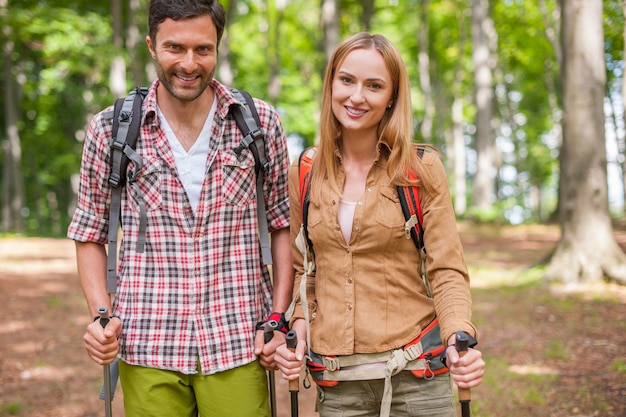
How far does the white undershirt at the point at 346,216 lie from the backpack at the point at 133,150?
424 mm

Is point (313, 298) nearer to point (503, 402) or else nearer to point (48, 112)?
point (503, 402)

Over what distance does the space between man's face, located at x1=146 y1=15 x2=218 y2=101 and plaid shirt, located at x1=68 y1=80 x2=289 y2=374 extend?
0.59 feet

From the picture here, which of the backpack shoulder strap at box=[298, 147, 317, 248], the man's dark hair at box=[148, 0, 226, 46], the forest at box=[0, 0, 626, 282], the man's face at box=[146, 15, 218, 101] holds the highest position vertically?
the forest at box=[0, 0, 626, 282]

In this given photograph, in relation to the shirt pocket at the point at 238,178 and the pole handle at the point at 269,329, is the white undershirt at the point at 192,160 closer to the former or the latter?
the shirt pocket at the point at 238,178

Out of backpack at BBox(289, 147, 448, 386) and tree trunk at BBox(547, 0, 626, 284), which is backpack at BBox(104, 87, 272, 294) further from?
tree trunk at BBox(547, 0, 626, 284)

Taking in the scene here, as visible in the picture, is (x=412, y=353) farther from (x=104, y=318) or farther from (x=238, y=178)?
(x=104, y=318)

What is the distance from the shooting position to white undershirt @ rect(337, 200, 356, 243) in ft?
8.76

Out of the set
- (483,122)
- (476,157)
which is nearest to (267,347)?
(483,122)

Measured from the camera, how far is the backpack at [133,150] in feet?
9.09

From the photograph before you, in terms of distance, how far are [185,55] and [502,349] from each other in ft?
18.8

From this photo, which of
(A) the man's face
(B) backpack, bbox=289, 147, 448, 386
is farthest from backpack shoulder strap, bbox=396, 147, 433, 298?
(A) the man's face

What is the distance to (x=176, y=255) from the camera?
279cm

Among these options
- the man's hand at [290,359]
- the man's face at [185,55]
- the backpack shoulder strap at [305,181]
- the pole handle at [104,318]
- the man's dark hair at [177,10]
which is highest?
the man's dark hair at [177,10]

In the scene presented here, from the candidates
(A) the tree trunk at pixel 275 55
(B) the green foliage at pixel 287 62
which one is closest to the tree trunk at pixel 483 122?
(B) the green foliage at pixel 287 62
